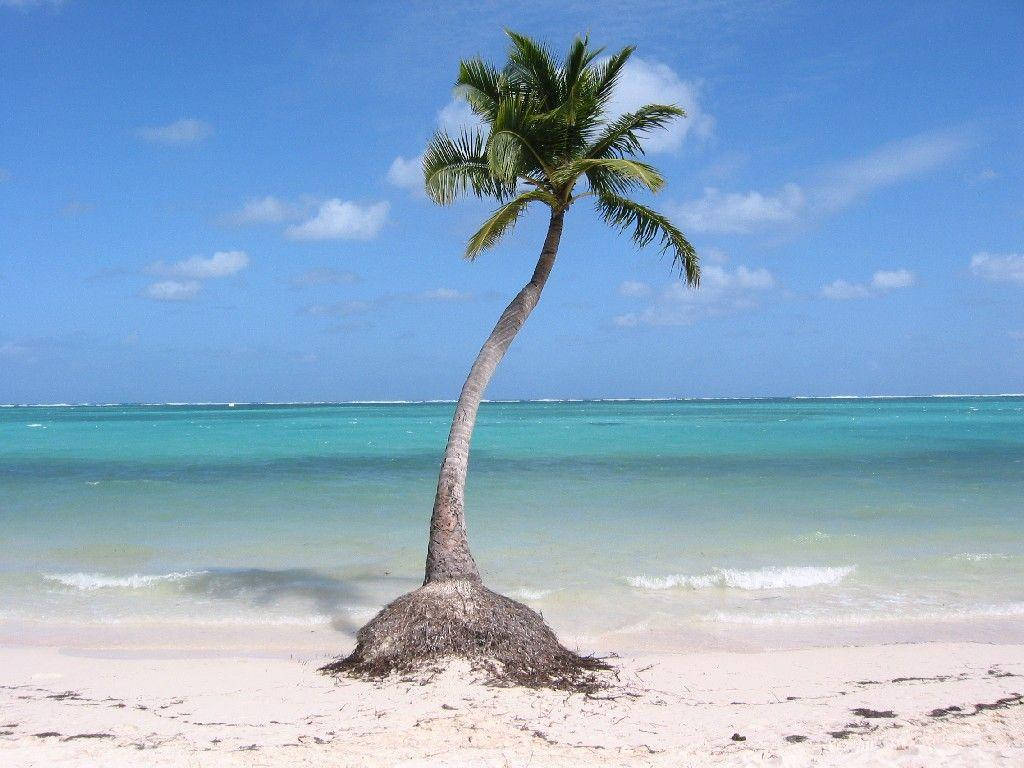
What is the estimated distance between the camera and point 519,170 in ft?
27.9

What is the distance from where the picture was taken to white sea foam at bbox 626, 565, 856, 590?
37.9 feet

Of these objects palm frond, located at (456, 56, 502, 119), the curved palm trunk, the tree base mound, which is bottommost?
the tree base mound

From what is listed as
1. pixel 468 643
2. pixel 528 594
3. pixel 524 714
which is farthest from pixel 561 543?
pixel 524 714

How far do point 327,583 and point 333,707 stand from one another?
5422 millimetres

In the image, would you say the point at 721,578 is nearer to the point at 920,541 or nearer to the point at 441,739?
the point at 920,541

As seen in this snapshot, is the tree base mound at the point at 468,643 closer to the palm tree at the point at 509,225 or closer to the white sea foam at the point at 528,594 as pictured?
the palm tree at the point at 509,225

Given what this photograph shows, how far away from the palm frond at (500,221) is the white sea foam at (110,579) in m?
7.12

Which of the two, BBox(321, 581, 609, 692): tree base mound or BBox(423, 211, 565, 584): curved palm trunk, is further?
BBox(423, 211, 565, 584): curved palm trunk

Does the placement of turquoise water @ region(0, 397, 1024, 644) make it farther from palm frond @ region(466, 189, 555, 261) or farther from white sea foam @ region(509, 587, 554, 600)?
palm frond @ region(466, 189, 555, 261)

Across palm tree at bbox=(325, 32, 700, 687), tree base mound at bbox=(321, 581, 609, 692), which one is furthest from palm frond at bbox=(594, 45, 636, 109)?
tree base mound at bbox=(321, 581, 609, 692)

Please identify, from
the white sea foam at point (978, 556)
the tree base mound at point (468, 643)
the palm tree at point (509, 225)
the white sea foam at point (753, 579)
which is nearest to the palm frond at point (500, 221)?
the palm tree at point (509, 225)

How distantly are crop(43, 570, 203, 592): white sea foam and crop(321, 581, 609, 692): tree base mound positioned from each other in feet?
17.6

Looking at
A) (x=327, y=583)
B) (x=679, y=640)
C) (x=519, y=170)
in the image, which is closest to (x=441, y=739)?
(x=679, y=640)

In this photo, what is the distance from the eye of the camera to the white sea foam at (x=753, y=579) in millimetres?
11547
